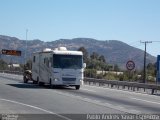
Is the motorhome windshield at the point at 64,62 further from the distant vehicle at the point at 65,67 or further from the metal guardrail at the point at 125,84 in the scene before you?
the metal guardrail at the point at 125,84

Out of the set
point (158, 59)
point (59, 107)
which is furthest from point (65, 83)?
point (59, 107)

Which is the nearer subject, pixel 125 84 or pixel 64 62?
pixel 64 62

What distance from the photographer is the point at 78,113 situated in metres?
17.6

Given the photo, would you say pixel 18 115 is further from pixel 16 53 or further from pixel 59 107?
pixel 16 53

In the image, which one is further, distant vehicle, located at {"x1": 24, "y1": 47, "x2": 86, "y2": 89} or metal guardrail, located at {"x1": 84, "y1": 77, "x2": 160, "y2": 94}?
metal guardrail, located at {"x1": 84, "y1": 77, "x2": 160, "y2": 94}

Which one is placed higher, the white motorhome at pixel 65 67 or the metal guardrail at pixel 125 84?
the white motorhome at pixel 65 67

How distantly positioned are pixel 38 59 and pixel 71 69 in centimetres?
636

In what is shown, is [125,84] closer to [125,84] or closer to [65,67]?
[125,84]

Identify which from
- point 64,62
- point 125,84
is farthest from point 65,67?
point 125,84

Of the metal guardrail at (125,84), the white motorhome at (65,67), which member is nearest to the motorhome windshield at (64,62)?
the white motorhome at (65,67)

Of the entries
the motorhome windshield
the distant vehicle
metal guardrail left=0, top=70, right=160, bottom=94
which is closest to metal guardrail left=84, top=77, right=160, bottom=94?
metal guardrail left=0, top=70, right=160, bottom=94

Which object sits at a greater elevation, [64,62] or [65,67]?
[64,62]

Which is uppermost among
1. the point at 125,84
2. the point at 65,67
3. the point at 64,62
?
the point at 64,62

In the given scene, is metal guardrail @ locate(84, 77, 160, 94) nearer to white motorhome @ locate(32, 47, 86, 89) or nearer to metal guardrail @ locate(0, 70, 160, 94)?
metal guardrail @ locate(0, 70, 160, 94)
